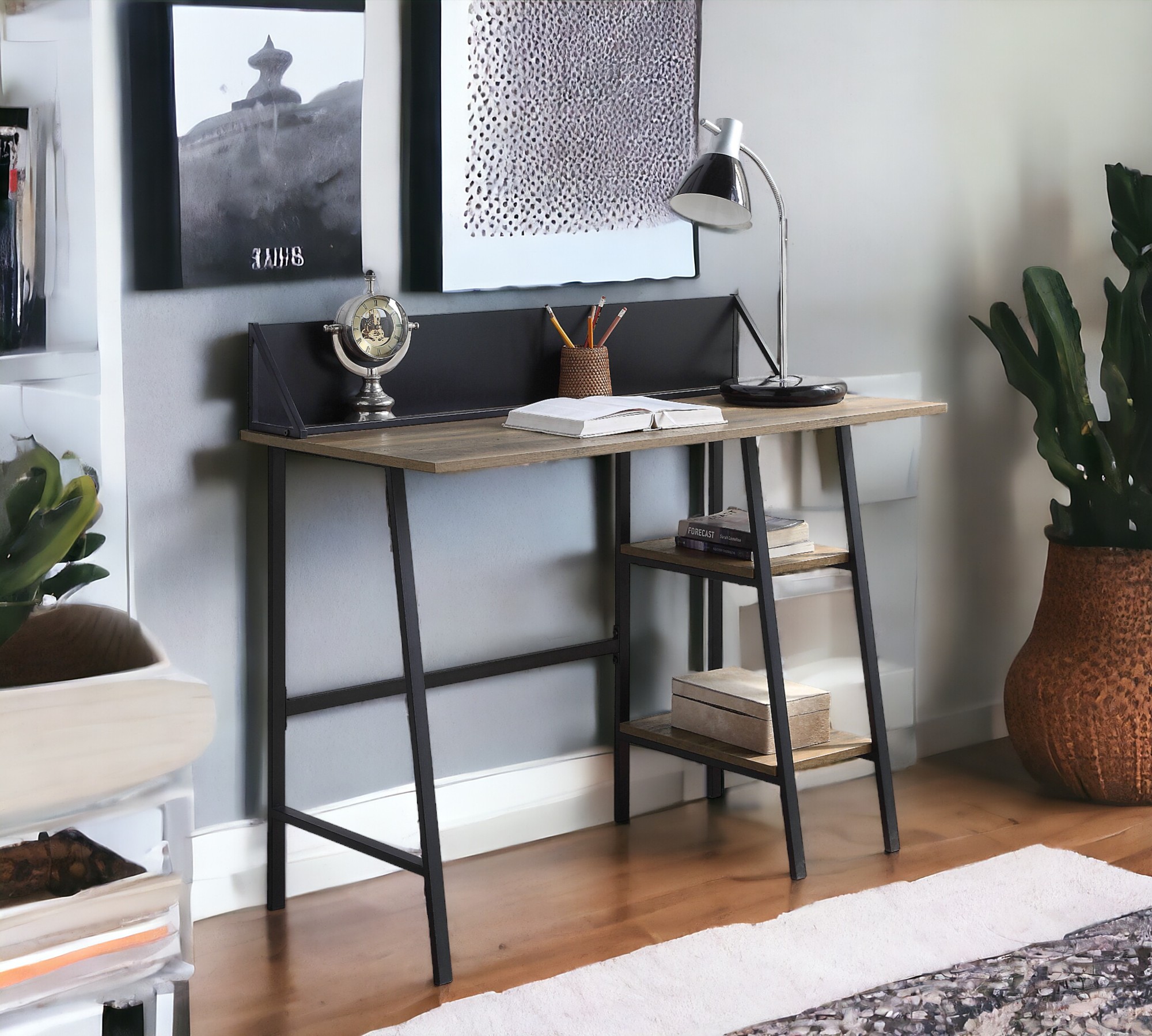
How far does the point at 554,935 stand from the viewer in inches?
101

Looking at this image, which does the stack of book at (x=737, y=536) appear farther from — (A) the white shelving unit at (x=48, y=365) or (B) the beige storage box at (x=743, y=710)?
(A) the white shelving unit at (x=48, y=365)

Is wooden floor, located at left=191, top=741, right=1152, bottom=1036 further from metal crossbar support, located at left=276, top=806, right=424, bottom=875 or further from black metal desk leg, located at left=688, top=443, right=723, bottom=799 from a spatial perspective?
metal crossbar support, located at left=276, top=806, right=424, bottom=875

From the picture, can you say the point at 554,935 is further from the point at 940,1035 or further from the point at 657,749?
the point at 940,1035

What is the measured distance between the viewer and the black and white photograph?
238cm

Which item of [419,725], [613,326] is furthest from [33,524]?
[613,326]

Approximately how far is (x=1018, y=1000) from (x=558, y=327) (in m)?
1.87

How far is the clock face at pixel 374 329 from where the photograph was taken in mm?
2514

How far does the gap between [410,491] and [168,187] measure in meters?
0.75

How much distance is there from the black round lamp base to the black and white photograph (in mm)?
802

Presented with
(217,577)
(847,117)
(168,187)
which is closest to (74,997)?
(217,577)

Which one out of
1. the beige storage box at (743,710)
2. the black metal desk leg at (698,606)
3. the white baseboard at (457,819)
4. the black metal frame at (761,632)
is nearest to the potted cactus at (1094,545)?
the black metal frame at (761,632)

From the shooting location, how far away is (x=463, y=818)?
2947 millimetres

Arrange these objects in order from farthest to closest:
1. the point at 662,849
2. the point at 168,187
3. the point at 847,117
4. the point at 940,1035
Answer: the point at 847,117 < the point at 662,849 < the point at 168,187 < the point at 940,1035

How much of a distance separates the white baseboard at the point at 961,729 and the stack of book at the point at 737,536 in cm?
95
